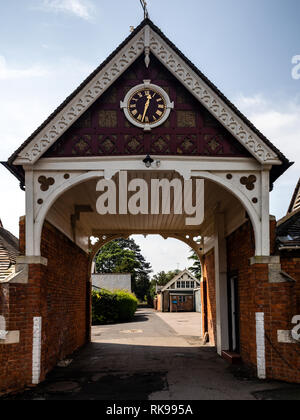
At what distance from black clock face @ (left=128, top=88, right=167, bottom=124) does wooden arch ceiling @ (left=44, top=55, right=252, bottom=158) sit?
8.5 inches

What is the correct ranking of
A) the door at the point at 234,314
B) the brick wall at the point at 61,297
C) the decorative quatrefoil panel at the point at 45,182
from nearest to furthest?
the decorative quatrefoil panel at the point at 45,182 → the brick wall at the point at 61,297 → the door at the point at 234,314

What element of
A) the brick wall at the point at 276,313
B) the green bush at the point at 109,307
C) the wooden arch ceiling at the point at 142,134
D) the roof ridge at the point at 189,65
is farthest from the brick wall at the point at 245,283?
the green bush at the point at 109,307

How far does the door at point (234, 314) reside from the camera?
12.5m

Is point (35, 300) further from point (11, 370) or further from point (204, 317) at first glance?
point (204, 317)

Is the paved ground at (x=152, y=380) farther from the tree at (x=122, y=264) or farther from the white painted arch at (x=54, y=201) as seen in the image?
the tree at (x=122, y=264)

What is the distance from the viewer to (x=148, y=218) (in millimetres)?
16094

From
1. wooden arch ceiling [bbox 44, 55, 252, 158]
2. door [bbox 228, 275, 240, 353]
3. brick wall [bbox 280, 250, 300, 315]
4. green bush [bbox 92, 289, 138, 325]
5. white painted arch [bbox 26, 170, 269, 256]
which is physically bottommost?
green bush [bbox 92, 289, 138, 325]

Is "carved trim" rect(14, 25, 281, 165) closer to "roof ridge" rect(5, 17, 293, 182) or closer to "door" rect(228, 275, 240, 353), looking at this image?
"roof ridge" rect(5, 17, 293, 182)

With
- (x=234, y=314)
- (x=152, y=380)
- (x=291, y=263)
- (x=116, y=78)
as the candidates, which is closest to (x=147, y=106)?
(x=116, y=78)

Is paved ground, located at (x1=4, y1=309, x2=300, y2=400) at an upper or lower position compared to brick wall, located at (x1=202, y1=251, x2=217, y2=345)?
lower

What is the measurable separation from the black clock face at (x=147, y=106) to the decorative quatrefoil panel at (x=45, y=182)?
2.39 metres

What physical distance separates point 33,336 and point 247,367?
5.25 meters

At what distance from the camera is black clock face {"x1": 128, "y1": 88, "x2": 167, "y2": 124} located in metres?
9.76

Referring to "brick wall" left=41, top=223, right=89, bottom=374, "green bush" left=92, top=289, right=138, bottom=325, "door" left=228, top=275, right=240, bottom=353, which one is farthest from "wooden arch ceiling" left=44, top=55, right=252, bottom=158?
"green bush" left=92, top=289, right=138, bottom=325
